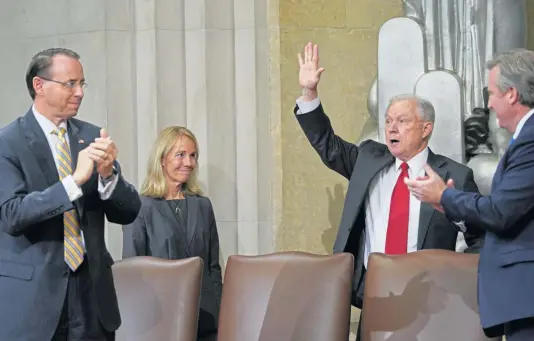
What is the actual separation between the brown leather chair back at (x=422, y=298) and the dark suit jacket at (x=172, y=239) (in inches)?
39.8

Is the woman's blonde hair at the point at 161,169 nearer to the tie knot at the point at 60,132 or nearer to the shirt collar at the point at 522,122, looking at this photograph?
the tie knot at the point at 60,132

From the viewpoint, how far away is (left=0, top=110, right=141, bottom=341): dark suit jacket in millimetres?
3213

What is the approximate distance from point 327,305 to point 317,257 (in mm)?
204

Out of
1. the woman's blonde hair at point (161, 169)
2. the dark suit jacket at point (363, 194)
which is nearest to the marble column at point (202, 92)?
the woman's blonde hair at point (161, 169)

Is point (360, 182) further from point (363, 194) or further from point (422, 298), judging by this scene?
point (422, 298)

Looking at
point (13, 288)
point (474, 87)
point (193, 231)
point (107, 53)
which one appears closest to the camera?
point (13, 288)

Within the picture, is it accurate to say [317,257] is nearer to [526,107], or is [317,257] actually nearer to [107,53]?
[526,107]

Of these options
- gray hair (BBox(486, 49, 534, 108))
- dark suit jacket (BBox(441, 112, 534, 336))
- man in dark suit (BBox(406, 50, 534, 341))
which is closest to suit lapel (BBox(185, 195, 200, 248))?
man in dark suit (BBox(406, 50, 534, 341))

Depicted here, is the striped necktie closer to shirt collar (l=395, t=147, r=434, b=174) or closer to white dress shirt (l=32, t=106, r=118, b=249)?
white dress shirt (l=32, t=106, r=118, b=249)

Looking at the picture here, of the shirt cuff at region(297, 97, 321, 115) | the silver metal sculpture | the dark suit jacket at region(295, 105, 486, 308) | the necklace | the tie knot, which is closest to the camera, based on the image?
the tie knot

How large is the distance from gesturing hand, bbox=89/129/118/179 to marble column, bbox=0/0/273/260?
2.18 metres

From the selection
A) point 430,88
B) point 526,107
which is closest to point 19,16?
point 430,88

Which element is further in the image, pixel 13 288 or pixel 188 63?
pixel 188 63

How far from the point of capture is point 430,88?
4.95 meters
